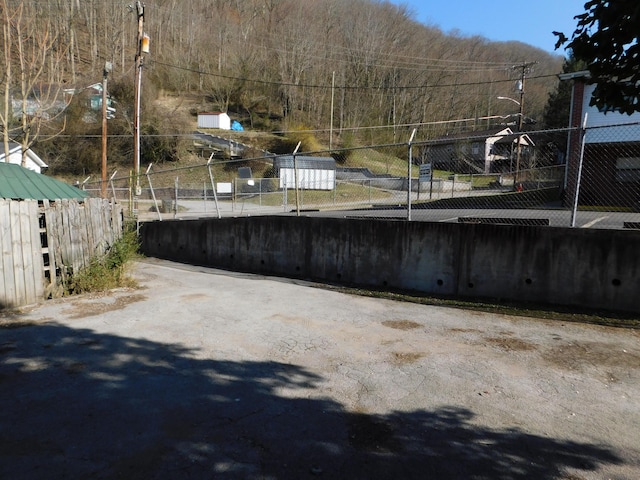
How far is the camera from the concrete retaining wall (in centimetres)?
626

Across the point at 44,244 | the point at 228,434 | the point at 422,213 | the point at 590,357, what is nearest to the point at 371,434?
the point at 228,434

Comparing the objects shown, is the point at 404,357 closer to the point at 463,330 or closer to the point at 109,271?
the point at 463,330

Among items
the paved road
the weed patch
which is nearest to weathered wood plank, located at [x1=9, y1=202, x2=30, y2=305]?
the weed patch

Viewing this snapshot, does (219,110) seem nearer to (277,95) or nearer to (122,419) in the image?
(277,95)

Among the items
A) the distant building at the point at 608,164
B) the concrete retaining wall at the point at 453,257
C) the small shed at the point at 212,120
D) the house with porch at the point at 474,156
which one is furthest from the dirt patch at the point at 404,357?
the small shed at the point at 212,120

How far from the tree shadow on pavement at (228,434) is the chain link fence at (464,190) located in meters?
4.54

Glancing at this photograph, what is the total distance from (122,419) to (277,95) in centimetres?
6261

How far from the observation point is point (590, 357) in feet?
15.4

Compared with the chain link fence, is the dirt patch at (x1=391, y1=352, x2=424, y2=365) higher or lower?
lower

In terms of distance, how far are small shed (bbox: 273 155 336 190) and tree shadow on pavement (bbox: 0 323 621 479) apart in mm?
13858

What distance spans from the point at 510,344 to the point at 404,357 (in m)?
1.36

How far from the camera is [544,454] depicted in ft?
9.50

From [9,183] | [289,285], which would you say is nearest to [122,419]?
[289,285]

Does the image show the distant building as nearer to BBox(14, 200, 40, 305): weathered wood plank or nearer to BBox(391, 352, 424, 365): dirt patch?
BBox(391, 352, 424, 365): dirt patch
